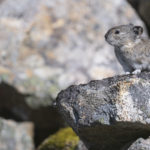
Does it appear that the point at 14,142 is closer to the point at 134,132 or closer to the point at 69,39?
the point at 69,39

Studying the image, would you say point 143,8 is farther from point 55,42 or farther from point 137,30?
point 137,30

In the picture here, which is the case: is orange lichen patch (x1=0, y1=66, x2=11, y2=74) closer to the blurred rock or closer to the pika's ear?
the blurred rock

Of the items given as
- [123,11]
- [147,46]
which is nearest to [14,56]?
[123,11]

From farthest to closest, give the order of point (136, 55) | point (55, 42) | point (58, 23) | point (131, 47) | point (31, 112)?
point (58, 23) < point (55, 42) < point (31, 112) < point (131, 47) < point (136, 55)

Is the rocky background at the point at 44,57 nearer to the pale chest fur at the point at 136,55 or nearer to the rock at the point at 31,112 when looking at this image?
the rock at the point at 31,112

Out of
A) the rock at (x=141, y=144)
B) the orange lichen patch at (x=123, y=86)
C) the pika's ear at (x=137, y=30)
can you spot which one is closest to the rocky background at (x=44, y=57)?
the pika's ear at (x=137, y=30)

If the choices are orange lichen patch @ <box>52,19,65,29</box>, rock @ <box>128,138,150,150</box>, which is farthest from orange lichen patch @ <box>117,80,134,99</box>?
orange lichen patch @ <box>52,19,65,29</box>

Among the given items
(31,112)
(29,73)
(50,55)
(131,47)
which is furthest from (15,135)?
(131,47)
